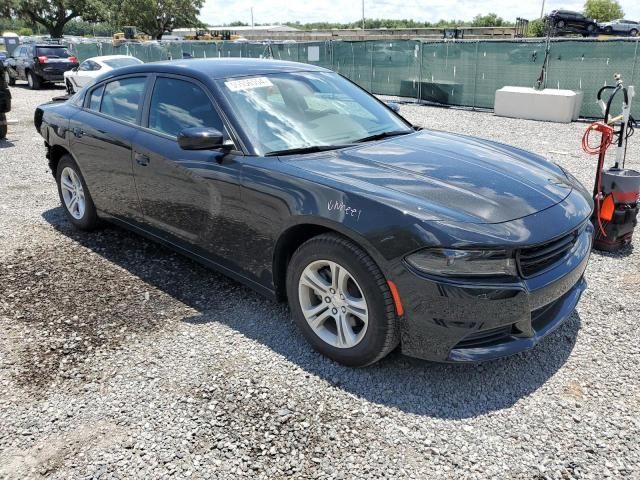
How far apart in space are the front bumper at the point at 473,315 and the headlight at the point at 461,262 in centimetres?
5

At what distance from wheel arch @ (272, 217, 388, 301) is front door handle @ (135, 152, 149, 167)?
57.0 inches

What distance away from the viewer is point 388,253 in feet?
8.69

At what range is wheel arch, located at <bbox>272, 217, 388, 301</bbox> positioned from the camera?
2725 millimetres

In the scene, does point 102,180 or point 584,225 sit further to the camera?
point 102,180

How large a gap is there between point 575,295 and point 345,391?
1482mm

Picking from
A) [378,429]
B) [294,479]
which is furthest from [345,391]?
[294,479]

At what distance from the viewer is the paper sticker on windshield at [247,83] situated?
144 inches

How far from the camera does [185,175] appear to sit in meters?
3.71

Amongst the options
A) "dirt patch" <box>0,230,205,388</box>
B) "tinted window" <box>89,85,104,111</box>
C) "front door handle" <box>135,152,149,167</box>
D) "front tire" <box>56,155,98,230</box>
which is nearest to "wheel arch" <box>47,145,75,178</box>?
"front tire" <box>56,155,98,230</box>

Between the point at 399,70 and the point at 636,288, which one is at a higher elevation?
the point at 399,70

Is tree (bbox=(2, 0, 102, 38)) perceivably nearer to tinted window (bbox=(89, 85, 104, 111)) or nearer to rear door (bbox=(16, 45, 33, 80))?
rear door (bbox=(16, 45, 33, 80))

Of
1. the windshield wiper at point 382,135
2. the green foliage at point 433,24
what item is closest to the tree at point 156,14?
the green foliage at point 433,24

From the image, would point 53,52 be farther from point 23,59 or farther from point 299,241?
point 299,241

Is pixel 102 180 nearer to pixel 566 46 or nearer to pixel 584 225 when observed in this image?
pixel 584 225
